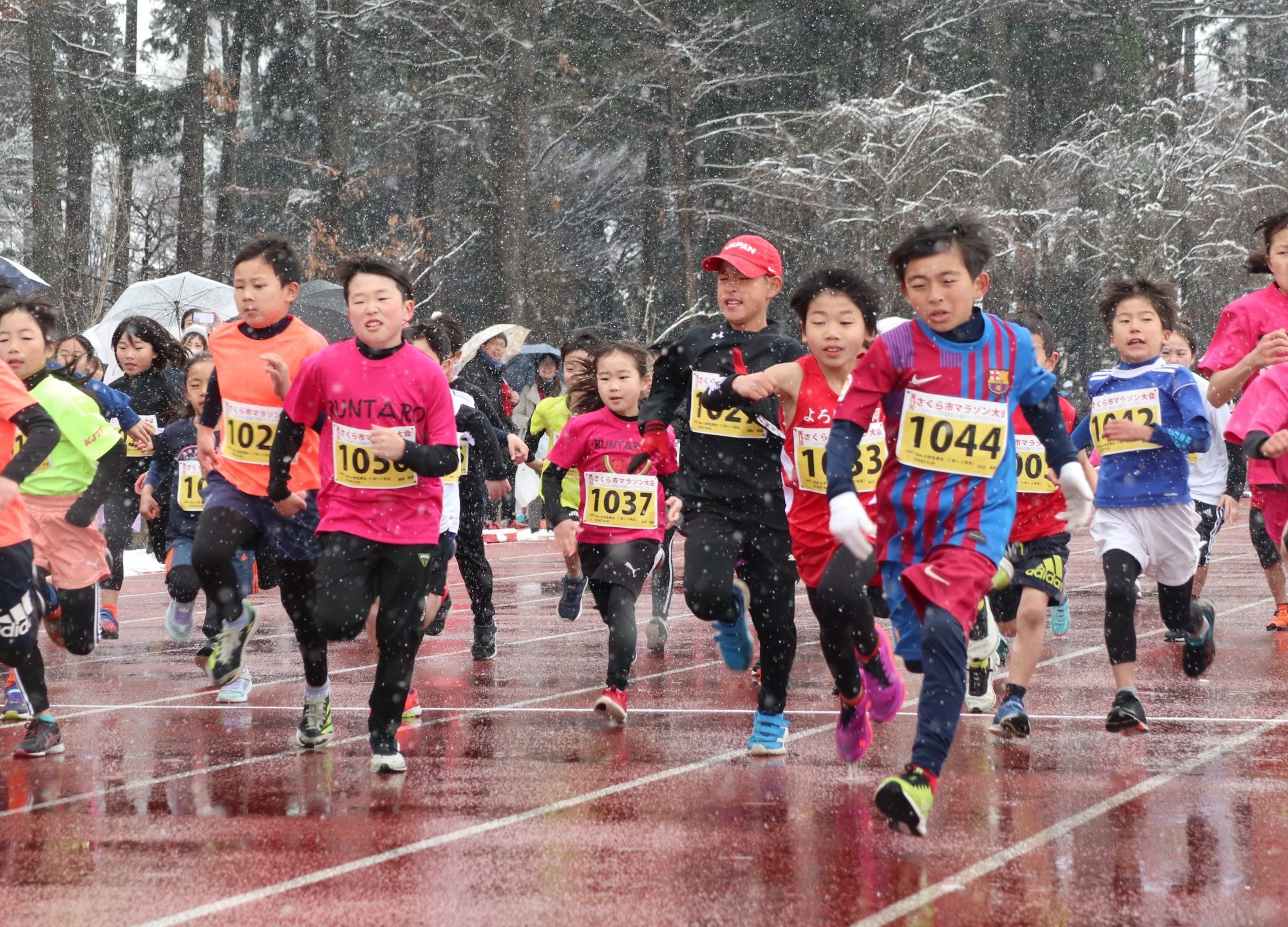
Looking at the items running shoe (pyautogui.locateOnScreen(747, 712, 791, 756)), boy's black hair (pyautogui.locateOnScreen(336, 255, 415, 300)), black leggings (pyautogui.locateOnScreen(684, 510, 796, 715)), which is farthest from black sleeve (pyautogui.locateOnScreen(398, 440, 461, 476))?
running shoe (pyautogui.locateOnScreen(747, 712, 791, 756))

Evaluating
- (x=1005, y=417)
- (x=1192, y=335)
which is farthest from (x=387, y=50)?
(x=1005, y=417)

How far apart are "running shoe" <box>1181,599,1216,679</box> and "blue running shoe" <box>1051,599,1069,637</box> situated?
272 cm

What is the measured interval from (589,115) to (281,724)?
27230mm

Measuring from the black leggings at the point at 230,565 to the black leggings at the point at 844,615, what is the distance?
225cm

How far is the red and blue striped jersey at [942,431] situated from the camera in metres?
5.37

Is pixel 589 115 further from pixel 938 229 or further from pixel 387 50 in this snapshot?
pixel 938 229

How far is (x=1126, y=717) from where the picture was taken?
665 cm

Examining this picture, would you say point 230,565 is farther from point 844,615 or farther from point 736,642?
point 844,615

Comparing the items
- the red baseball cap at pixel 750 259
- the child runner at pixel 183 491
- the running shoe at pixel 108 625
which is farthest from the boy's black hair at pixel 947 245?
the running shoe at pixel 108 625

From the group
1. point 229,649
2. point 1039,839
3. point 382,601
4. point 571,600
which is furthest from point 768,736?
point 571,600

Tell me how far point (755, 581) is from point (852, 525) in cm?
181

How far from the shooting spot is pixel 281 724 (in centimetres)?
764

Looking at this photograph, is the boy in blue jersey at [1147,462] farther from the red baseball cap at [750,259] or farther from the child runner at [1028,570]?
the red baseball cap at [750,259]

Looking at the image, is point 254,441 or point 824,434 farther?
point 254,441
